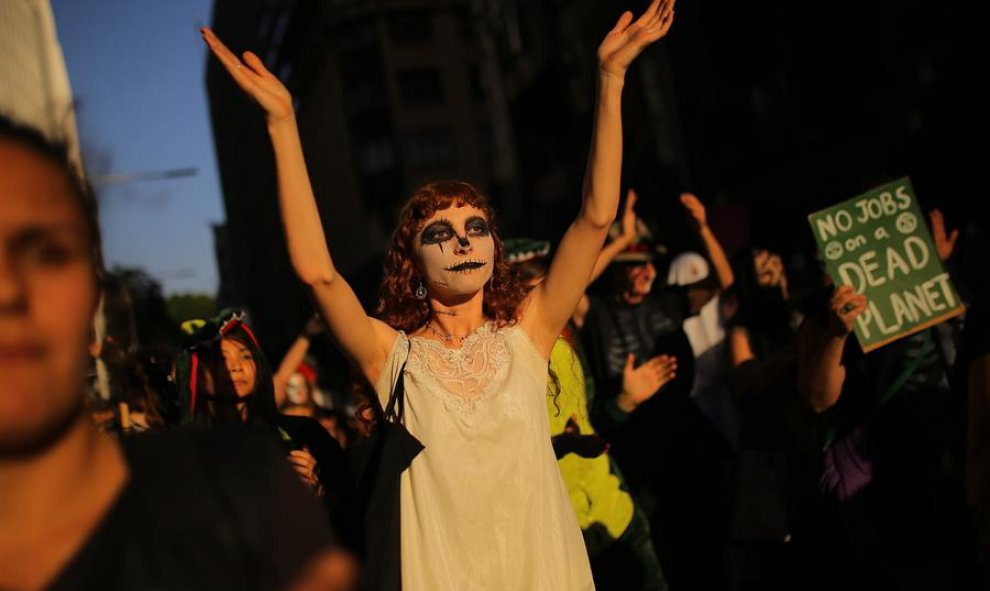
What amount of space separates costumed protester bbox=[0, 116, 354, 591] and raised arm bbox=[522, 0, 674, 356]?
6.27 feet

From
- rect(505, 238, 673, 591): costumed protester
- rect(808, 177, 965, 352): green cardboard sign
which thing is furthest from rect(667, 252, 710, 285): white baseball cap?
rect(505, 238, 673, 591): costumed protester

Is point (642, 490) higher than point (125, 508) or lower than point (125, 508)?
lower

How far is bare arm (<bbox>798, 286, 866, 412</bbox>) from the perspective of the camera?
426cm

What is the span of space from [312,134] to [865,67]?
153 feet

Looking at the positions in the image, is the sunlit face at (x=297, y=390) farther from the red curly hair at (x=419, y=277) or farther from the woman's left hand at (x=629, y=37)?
the woman's left hand at (x=629, y=37)

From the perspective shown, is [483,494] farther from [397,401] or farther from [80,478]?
[80,478]

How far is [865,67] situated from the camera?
14.5 meters

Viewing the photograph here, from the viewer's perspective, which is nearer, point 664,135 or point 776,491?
point 776,491

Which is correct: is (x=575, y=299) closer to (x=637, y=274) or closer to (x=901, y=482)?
(x=901, y=482)

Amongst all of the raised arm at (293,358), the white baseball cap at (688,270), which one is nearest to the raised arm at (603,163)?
the raised arm at (293,358)

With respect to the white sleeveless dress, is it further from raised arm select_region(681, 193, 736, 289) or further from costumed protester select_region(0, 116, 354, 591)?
raised arm select_region(681, 193, 736, 289)

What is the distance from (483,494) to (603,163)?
991 mm

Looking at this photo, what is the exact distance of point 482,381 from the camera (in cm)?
311

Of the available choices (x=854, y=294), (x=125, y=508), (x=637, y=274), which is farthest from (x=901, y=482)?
(x=125, y=508)
